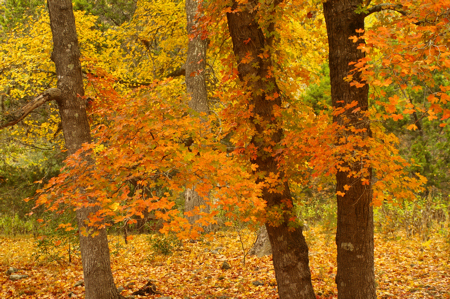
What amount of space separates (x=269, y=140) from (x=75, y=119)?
2.94 meters

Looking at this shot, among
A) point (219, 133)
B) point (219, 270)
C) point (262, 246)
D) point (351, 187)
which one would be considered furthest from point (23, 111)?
point (262, 246)

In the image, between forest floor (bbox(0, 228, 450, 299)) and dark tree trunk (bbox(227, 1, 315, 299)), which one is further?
forest floor (bbox(0, 228, 450, 299))

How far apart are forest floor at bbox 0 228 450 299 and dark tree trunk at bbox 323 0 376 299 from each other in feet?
5.34

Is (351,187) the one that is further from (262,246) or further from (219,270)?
(262,246)

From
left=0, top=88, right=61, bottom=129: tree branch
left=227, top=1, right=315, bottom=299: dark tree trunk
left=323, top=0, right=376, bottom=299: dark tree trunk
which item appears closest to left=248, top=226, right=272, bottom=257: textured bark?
left=227, top=1, right=315, bottom=299: dark tree trunk

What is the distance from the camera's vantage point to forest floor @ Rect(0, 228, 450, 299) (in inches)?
231

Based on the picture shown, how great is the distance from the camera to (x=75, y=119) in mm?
5207

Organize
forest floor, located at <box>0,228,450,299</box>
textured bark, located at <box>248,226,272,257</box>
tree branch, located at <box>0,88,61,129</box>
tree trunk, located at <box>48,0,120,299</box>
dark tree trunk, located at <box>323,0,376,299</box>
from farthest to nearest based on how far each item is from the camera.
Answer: textured bark, located at <box>248,226,272,257</box>, forest floor, located at <box>0,228,450,299</box>, tree trunk, located at <box>48,0,120,299</box>, tree branch, located at <box>0,88,61,129</box>, dark tree trunk, located at <box>323,0,376,299</box>

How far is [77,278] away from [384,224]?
301 inches

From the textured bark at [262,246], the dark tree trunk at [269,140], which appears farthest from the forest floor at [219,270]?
the dark tree trunk at [269,140]

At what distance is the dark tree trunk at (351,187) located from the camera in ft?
12.9

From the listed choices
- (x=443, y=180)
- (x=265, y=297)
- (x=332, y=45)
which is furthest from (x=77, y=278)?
(x=443, y=180)

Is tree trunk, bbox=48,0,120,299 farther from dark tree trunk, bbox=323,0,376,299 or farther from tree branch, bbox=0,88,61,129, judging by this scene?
dark tree trunk, bbox=323,0,376,299

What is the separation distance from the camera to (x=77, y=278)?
6.88m
